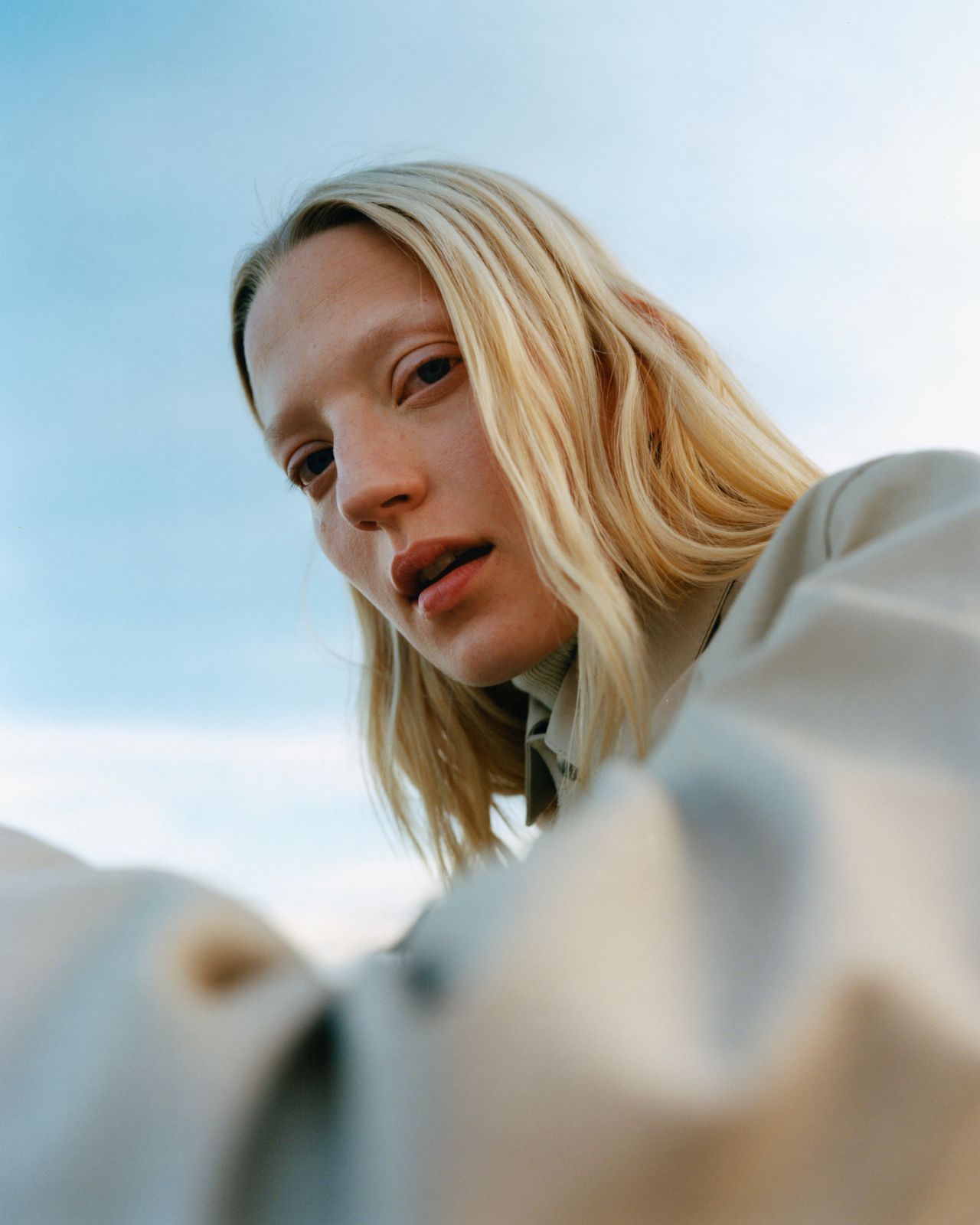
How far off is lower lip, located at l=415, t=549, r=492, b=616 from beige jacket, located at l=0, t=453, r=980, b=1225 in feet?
3.20

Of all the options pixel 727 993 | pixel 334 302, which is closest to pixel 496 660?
pixel 334 302

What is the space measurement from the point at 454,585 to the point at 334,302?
57 cm

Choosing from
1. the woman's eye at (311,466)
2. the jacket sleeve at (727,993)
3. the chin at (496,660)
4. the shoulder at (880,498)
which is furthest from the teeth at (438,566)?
→ the jacket sleeve at (727,993)

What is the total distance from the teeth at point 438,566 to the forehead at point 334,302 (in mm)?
366

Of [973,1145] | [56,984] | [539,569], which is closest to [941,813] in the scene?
[973,1145]

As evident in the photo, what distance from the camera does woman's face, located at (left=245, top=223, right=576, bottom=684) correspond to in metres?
1.64

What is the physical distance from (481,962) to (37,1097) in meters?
0.23

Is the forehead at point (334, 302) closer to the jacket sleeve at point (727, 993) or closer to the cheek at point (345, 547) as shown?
the cheek at point (345, 547)

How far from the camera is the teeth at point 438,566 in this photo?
1666 mm

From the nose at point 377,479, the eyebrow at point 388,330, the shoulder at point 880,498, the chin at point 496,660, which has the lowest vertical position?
the chin at point 496,660

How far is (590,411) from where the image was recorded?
179 centimetres

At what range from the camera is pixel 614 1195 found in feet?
1.61

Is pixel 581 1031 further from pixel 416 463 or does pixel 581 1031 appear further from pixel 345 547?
pixel 345 547

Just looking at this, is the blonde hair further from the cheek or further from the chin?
the cheek
